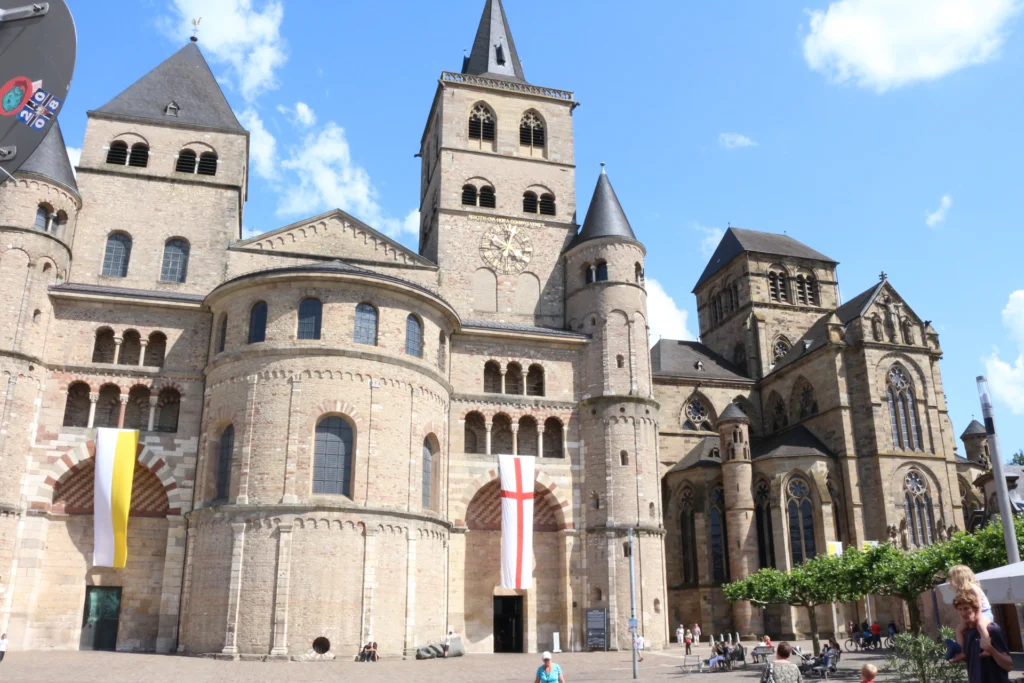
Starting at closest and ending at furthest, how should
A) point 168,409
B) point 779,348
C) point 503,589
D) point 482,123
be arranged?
1. point 168,409
2. point 503,589
3. point 482,123
4. point 779,348

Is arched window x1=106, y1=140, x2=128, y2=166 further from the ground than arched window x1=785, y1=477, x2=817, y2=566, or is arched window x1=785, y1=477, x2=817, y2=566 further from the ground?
arched window x1=106, y1=140, x2=128, y2=166

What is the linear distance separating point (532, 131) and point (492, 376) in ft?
52.0

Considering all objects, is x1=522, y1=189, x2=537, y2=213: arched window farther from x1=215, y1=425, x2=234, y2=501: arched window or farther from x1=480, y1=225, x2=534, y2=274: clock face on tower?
x1=215, y1=425, x2=234, y2=501: arched window

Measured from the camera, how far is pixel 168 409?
34.4m

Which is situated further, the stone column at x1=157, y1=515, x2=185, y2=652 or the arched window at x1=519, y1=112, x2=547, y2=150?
the arched window at x1=519, y1=112, x2=547, y2=150

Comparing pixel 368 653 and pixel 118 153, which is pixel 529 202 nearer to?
pixel 118 153

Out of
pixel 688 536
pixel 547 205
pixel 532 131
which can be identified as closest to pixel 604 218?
pixel 547 205

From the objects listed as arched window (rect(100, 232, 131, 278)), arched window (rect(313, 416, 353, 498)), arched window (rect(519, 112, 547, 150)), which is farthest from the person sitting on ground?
arched window (rect(519, 112, 547, 150))

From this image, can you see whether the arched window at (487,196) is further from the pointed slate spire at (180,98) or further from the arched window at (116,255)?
the arched window at (116,255)

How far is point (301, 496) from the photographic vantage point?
2992cm

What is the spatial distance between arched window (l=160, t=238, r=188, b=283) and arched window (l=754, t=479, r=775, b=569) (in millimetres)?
30461

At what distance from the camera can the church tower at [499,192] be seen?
41.6 m

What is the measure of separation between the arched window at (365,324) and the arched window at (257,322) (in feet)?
11.6

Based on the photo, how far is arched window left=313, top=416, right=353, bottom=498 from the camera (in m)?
30.6
